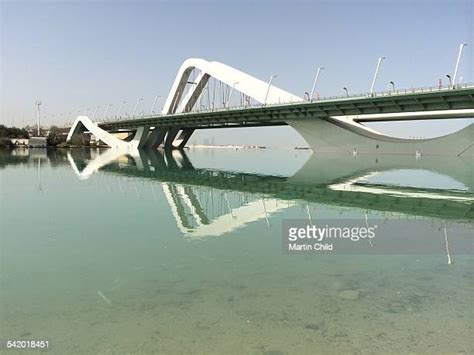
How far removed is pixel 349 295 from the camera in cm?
589

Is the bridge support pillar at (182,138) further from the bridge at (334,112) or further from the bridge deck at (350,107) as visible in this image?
the bridge deck at (350,107)

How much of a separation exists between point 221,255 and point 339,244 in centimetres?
286

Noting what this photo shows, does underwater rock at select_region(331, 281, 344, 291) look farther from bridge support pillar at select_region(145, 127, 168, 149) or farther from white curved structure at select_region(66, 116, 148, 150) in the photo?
bridge support pillar at select_region(145, 127, 168, 149)

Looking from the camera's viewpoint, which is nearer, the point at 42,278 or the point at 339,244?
the point at 42,278

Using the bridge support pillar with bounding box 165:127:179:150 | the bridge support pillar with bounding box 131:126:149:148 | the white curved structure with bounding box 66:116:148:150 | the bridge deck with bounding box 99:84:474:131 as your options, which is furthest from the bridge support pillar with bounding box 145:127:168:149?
the bridge deck with bounding box 99:84:474:131

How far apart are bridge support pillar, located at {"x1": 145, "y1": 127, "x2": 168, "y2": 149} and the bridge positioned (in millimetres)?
7333

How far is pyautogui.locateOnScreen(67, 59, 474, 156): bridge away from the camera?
152 ft

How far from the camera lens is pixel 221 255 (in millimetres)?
7906

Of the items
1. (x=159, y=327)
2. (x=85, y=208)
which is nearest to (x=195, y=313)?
(x=159, y=327)

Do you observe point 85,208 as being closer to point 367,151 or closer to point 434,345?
point 434,345

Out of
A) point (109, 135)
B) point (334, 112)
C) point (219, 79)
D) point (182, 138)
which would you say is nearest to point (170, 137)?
point (182, 138)

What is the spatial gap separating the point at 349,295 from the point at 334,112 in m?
53.6

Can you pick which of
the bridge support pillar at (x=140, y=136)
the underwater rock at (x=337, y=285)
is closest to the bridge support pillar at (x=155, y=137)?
the bridge support pillar at (x=140, y=136)

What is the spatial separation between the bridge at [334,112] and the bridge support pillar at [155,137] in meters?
7.33
